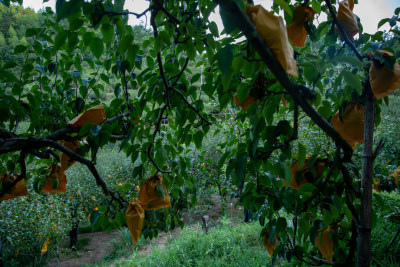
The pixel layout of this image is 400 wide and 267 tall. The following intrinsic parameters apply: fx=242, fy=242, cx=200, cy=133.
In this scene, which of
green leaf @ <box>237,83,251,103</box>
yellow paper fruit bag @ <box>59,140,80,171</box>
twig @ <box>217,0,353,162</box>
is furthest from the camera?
yellow paper fruit bag @ <box>59,140,80,171</box>

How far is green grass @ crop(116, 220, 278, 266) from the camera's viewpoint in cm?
222

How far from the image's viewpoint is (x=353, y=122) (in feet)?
1.93

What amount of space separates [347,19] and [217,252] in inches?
91.8

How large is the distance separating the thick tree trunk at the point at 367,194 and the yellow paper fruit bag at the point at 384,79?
6cm

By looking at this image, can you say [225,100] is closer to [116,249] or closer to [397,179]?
[397,179]

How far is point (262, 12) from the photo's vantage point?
0.97 ft

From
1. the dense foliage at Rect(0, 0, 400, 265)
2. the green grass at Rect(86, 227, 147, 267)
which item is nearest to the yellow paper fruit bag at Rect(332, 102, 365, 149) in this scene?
the dense foliage at Rect(0, 0, 400, 265)

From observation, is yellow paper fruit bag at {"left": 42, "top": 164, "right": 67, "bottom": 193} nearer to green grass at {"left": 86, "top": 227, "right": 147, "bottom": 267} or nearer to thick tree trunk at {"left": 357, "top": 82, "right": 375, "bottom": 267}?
thick tree trunk at {"left": 357, "top": 82, "right": 375, "bottom": 267}

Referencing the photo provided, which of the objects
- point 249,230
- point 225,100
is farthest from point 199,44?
point 249,230

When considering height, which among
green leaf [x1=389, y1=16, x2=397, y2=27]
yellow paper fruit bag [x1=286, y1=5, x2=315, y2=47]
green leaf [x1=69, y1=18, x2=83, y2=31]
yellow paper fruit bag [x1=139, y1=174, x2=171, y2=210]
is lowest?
yellow paper fruit bag [x1=139, y1=174, x2=171, y2=210]

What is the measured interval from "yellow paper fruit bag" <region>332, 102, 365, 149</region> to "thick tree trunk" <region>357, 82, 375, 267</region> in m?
0.03

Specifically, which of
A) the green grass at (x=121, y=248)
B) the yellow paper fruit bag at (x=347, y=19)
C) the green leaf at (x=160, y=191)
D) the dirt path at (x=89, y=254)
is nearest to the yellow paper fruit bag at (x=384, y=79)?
the yellow paper fruit bag at (x=347, y=19)

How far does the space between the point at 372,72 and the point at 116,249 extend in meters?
3.89

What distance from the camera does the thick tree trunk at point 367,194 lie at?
0.54 m
